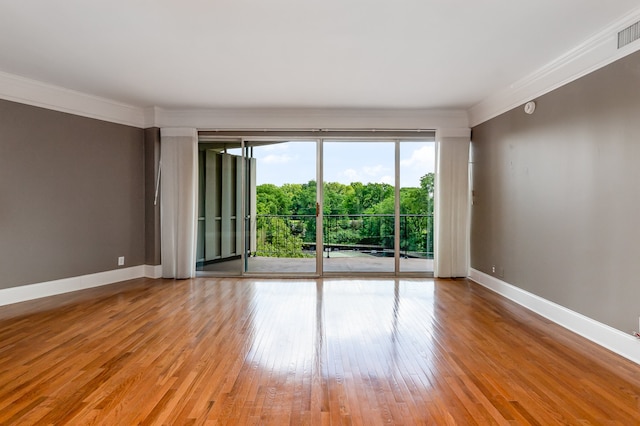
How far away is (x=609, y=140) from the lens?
2965mm

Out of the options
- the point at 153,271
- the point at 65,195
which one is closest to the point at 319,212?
the point at 153,271

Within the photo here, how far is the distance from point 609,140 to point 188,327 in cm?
409

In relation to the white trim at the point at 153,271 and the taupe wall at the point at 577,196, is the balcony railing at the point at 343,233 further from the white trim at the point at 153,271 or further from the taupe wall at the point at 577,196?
the white trim at the point at 153,271

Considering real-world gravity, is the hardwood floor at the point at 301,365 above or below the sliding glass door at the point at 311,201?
below

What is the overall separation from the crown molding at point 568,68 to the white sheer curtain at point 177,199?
175 inches

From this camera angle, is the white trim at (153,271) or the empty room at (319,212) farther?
the white trim at (153,271)

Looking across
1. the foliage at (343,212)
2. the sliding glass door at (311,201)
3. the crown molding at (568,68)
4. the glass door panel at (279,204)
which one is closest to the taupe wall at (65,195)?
the sliding glass door at (311,201)

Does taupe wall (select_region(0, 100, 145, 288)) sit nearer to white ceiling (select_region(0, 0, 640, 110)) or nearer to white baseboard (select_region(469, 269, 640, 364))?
white ceiling (select_region(0, 0, 640, 110))

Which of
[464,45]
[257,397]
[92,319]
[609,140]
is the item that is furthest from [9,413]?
[609,140]

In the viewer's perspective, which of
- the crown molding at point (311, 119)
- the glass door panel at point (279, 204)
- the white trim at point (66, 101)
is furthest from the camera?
the glass door panel at point (279, 204)

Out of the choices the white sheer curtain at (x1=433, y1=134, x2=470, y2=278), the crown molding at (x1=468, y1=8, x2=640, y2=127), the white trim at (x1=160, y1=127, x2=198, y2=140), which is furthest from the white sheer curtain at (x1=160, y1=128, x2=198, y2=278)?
the crown molding at (x1=468, y1=8, x2=640, y2=127)

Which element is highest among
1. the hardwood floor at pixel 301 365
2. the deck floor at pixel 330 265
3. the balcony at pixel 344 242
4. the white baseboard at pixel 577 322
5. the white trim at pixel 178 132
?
the white trim at pixel 178 132

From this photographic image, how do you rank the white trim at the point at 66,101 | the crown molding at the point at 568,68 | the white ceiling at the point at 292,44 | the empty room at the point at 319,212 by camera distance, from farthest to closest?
the white trim at the point at 66,101
the crown molding at the point at 568,68
the white ceiling at the point at 292,44
the empty room at the point at 319,212

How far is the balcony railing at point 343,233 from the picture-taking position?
575 cm
